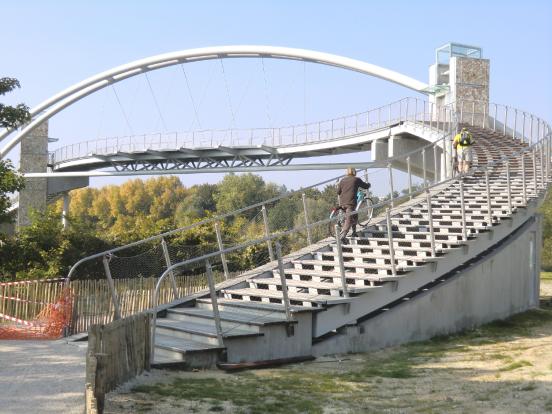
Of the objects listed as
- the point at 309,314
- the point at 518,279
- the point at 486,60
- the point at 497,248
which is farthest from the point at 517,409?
the point at 486,60

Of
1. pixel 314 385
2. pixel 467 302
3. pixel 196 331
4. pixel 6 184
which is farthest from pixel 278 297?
pixel 6 184

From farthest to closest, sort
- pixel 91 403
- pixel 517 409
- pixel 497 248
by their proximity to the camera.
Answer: pixel 497 248 → pixel 517 409 → pixel 91 403

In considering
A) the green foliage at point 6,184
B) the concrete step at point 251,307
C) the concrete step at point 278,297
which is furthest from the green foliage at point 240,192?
the concrete step at point 251,307

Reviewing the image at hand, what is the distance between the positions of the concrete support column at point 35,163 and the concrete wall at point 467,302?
47712 millimetres

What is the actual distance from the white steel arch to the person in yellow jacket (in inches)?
694

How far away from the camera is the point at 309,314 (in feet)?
37.0

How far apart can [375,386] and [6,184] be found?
12.0m

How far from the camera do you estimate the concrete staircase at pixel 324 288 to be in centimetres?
1050

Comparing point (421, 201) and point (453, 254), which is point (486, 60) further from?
point (453, 254)

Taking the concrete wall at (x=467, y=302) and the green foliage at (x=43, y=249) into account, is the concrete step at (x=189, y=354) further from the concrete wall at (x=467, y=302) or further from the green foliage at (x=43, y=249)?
the green foliage at (x=43, y=249)

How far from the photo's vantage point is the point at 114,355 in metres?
8.07

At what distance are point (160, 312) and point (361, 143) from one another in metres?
30.0

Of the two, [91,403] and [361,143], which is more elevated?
[361,143]

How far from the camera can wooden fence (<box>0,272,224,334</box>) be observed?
13.5 metres
